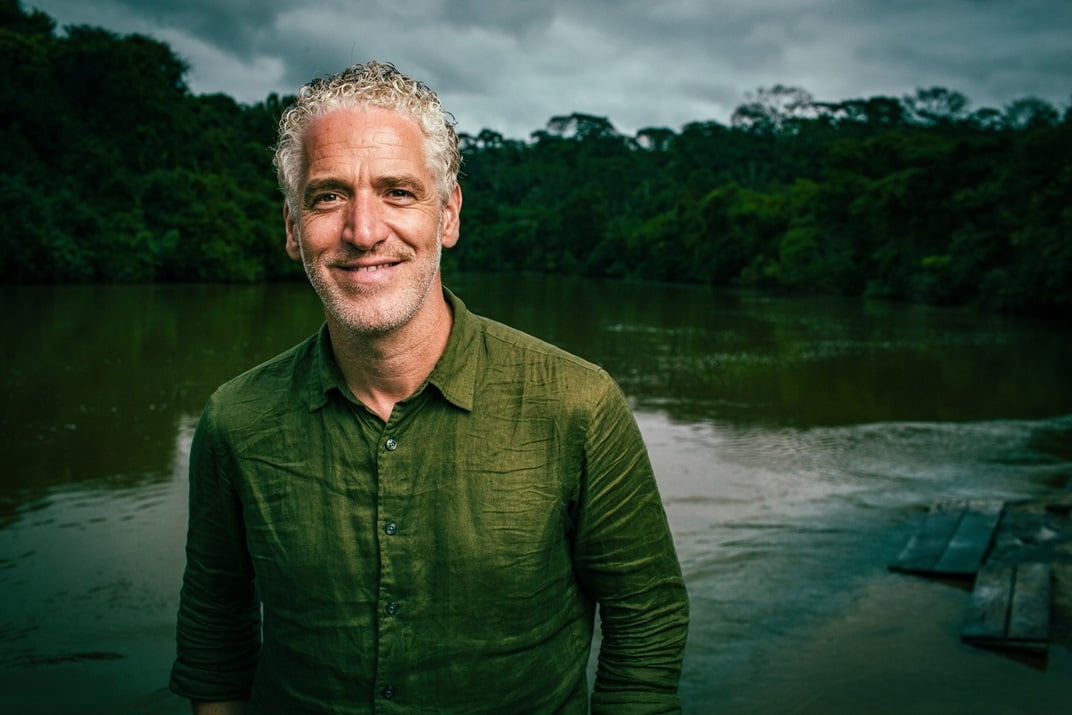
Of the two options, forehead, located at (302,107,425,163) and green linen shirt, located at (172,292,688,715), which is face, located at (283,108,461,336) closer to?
forehead, located at (302,107,425,163)

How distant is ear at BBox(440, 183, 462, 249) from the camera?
166 cm

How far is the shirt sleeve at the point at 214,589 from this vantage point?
5.20ft

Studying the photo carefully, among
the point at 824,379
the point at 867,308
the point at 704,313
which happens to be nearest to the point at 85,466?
the point at 824,379

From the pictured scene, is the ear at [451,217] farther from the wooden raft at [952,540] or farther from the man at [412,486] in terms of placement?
the wooden raft at [952,540]

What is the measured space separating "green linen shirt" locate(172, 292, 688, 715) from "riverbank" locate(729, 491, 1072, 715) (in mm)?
2963

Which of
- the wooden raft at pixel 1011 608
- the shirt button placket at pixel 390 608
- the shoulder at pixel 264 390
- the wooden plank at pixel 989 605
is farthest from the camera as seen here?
the wooden plank at pixel 989 605

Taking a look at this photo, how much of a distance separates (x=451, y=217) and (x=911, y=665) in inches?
154

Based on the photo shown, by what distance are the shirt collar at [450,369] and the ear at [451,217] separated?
151mm

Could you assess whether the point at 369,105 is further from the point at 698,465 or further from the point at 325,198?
the point at 698,465

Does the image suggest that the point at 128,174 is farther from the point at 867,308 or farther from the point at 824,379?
the point at 824,379

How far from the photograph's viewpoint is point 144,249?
38625mm

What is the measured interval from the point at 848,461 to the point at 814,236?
39.4 meters

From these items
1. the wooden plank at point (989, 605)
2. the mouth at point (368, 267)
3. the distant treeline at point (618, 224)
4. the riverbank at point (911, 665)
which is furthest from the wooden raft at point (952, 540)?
the distant treeline at point (618, 224)

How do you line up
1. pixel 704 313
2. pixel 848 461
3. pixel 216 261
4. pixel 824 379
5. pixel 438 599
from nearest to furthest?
pixel 438 599, pixel 848 461, pixel 824 379, pixel 704 313, pixel 216 261
